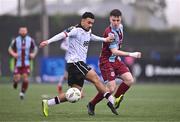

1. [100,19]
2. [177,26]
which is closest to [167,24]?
[177,26]

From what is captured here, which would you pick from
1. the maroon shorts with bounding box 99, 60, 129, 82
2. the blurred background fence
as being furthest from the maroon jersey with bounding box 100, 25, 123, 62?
the blurred background fence

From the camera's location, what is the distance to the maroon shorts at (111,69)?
49.5 ft

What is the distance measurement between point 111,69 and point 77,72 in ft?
4.75

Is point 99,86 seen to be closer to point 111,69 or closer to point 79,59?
point 79,59

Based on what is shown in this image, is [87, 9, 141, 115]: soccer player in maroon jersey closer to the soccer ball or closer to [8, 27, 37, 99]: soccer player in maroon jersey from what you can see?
the soccer ball

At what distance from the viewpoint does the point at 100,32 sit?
35.9m

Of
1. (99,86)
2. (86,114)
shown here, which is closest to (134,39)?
(86,114)

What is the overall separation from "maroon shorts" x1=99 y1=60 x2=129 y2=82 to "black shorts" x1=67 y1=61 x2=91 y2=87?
48.9 inches

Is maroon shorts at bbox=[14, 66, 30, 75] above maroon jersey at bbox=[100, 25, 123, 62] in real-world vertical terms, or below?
below

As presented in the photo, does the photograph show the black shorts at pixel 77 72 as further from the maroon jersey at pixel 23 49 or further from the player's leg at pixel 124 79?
the maroon jersey at pixel 23 49

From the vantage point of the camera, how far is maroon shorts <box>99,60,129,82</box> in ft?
49.5

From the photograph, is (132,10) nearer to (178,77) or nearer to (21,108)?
(178,77)

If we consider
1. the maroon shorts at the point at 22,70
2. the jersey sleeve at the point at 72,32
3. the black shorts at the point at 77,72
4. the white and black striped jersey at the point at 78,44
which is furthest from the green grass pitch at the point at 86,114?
the maroon shorts at the point at 22,70

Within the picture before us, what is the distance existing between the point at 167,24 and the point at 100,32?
234 inches
